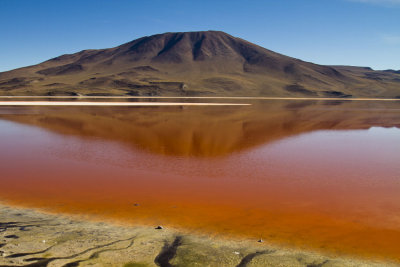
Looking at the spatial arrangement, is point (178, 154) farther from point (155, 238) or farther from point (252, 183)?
point (155, 238)

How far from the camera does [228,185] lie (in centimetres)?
1140

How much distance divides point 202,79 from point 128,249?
141 meters

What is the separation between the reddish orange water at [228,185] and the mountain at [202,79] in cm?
9393

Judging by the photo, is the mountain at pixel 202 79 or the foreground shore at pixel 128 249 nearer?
the foreground shore at pixel 128 249

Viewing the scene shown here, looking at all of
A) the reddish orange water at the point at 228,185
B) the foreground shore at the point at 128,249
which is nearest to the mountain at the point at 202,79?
the reddish orange water at the point at 228,185

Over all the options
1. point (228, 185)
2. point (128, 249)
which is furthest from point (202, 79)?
point (128, 249)

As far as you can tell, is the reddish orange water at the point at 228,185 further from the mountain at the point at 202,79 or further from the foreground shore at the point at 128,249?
the mountain at the point at 202,79

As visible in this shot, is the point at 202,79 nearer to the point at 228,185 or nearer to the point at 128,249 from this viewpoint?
the point at 228,185

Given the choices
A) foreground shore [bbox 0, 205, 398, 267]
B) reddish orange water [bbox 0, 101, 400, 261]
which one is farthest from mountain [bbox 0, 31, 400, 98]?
foreground shore [bbox 0, 205, 398, 267]

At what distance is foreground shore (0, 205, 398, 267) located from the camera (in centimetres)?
595

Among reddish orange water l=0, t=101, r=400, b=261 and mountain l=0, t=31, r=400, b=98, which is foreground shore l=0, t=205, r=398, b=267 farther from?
mountain l=0, t=31, r=400, b=98

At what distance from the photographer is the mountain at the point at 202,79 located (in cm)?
12350

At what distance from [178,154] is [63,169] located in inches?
211

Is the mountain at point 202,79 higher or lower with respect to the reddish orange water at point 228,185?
higher
